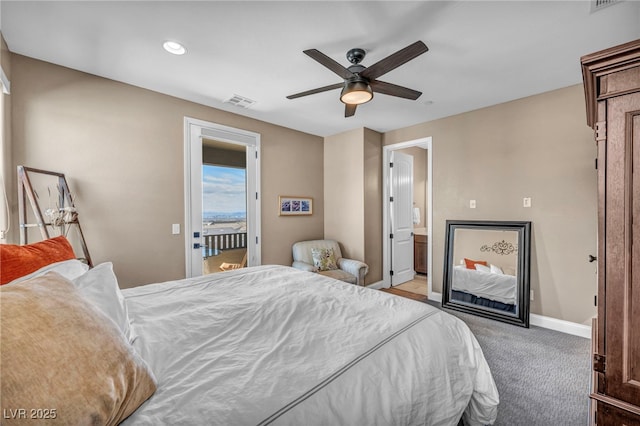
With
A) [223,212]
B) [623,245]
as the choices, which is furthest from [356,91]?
[223,212]

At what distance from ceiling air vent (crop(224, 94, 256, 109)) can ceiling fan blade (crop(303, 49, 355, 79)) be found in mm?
1545

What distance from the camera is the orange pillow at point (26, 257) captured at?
1298mm

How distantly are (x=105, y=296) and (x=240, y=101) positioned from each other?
271 cm

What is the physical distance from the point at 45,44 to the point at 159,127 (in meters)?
1.04

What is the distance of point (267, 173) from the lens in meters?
4.05

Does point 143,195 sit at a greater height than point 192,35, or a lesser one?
lesser

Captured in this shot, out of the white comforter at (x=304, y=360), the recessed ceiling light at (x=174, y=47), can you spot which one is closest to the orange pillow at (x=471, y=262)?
the white comforter at (x=304, y=360)

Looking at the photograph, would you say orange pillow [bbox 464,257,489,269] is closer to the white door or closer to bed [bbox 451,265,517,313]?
bed [bbox 451,265,517,313]

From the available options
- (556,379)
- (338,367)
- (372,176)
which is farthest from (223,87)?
(556,379)

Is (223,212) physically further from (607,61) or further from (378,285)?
(607,61)

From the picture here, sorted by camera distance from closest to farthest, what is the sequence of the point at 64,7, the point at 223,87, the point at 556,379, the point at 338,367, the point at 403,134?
1. the point at 338,367
2. the point at 64,7
3. the point at 556,379
4. the point at 223,87
5. the point at 403,134

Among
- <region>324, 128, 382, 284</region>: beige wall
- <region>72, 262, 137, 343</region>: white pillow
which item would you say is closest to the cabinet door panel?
<region>72, 262, 137, 343</region>: white pillow

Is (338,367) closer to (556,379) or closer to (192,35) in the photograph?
(556,379)

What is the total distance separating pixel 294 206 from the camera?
439 centimetres
